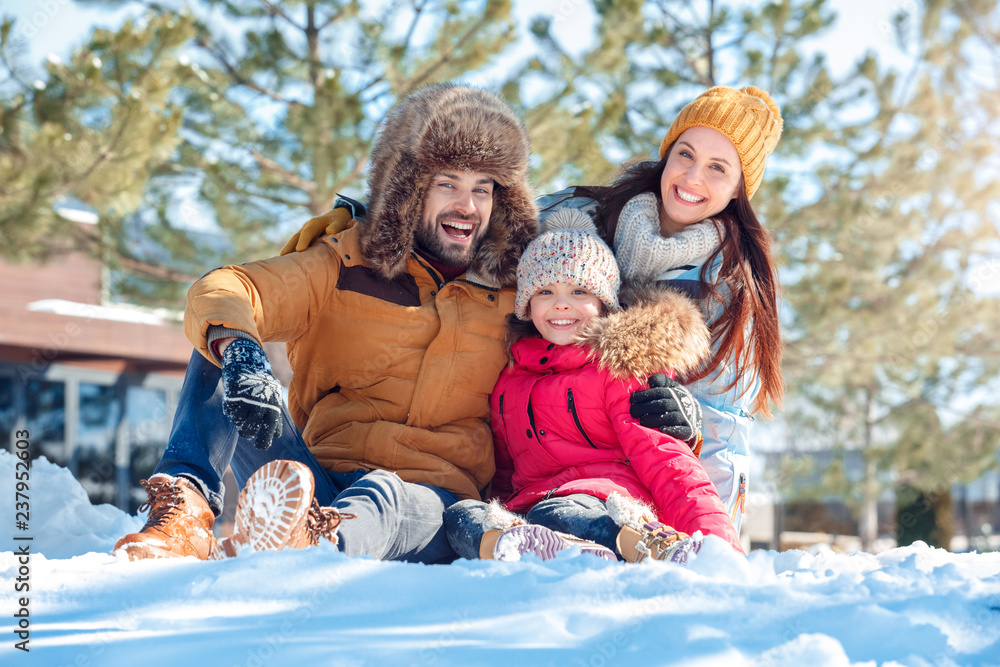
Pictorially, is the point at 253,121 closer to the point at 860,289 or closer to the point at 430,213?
the point at 430,213

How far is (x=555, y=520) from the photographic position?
1.98m

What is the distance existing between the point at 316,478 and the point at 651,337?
98cm

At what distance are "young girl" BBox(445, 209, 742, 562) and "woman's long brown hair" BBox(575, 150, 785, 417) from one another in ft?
0.53

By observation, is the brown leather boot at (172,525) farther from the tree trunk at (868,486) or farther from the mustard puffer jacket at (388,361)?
the tree trunk at (868,486)

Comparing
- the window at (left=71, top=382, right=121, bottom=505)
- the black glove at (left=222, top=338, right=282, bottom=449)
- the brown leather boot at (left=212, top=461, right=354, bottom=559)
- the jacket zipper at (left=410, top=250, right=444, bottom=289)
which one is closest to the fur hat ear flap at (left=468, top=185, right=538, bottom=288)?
the jacket zipper at (left=410, top=250, right=444, bottom=289)

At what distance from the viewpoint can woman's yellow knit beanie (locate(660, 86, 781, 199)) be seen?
8.77ft

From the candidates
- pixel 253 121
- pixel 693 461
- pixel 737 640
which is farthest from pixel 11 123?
pixel 737 640

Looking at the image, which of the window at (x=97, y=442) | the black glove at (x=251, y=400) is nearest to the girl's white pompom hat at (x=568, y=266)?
the black glove at (x=251, y=400)

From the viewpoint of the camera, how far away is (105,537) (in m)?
2.57

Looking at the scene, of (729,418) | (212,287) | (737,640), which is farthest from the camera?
(729,418)

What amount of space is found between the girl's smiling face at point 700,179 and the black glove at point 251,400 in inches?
58.1

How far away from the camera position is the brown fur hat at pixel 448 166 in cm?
240

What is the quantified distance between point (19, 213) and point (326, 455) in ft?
15.6

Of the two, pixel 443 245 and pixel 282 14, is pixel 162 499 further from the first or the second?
pixel 282 14
